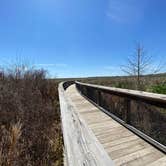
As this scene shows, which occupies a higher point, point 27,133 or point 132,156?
point 132,156

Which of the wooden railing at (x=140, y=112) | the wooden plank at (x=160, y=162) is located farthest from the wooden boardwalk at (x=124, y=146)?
the wooden railing at (x=140, y=112)

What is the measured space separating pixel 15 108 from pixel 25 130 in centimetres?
149

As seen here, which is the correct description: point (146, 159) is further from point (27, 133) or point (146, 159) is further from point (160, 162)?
point (27, 133)

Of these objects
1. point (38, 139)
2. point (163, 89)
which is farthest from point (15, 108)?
point (163, 89)

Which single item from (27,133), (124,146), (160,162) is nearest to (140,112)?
(124,146)

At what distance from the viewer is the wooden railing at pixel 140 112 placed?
295 cm

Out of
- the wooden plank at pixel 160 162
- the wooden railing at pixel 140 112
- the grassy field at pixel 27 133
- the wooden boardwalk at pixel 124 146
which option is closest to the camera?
the wooden plank at pixel 160 162

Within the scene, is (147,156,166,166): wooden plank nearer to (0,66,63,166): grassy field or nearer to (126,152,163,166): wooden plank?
(126,152,163,166): wooden plank

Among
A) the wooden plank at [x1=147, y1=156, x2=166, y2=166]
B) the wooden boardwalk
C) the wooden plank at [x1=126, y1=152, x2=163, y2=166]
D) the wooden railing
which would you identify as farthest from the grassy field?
the wooden plank at [x1=147, y1=156, x2=166, y2=166]

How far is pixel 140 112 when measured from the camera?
16.5 feet

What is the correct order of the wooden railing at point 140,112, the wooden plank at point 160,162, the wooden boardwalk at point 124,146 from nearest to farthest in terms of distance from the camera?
the wooden plank at point 160,162, the wooden boardwalk at point 124,146, the wooden railing at point 140,112

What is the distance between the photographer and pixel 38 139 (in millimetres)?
4203

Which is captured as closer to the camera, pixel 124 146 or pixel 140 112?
pixel 124 146

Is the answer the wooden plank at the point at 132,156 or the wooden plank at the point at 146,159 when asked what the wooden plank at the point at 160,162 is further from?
the wooden plank at the point at 132,156
